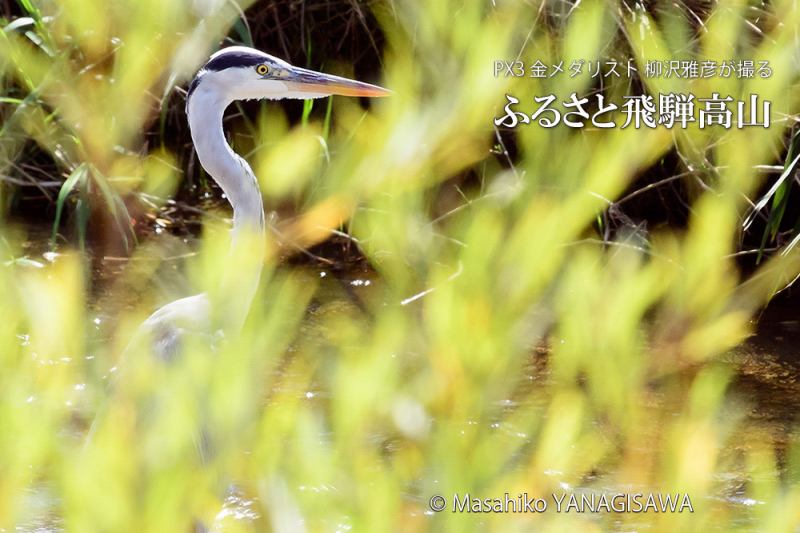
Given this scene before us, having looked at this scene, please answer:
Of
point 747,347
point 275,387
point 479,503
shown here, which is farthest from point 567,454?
point 747,347

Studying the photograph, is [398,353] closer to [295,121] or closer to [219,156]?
[219,156]

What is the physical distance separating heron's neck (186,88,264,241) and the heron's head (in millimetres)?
22

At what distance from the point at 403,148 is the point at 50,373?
257mm

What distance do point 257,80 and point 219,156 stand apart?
19cm

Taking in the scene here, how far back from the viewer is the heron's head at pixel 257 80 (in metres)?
2.18

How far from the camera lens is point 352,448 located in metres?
0.64

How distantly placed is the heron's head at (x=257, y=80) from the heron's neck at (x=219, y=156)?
0.02m

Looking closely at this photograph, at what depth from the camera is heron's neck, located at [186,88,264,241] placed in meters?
2.15

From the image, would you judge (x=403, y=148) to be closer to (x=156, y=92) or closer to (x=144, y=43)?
(x=144, y=43)

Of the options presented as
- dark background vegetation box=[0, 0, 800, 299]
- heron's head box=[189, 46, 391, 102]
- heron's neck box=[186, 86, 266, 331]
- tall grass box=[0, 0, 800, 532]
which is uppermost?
tall grass box=[0, 0, 800, 532]

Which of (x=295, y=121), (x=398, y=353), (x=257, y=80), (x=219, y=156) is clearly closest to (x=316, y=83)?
(x=257, y=80)

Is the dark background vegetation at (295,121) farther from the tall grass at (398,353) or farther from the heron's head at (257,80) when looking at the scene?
the tall grass at (398,353)

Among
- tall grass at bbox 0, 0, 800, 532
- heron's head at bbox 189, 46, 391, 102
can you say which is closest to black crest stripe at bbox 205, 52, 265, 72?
heron's head at bbox 189, 46, 391, 102

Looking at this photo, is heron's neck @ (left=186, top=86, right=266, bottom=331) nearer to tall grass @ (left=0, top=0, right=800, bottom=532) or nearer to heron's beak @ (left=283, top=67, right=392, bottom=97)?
heron's beak @ (left=283, top=67, right=392, bottom=97)
